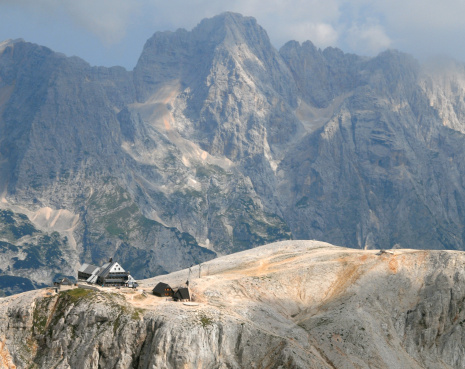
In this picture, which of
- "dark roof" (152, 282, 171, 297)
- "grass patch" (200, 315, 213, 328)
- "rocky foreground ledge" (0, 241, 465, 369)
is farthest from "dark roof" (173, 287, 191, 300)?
"grass patch" (200, 315, 213, 328)

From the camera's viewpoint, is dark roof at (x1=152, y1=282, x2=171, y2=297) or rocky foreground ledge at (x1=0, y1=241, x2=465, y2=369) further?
dark roof at (x1=152, y1=282, x2=171, y2=297)

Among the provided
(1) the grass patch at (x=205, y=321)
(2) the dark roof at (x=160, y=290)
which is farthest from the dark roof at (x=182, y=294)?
(1) the grass patch at (x=205, y=321)

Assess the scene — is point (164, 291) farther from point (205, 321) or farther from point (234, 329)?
point (234, 329)

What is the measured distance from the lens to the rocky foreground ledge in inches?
6378

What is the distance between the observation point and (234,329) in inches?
6550

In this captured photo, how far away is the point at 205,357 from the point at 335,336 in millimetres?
38075

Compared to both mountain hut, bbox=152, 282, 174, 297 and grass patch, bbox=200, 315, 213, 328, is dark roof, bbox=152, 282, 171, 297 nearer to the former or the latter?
mountain hut, bbox=152, 282, 174, 297

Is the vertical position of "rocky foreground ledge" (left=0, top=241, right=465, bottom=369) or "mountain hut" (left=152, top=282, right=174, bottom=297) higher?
"mountain hut" (left=152, top=282, right=174, bottom=297)

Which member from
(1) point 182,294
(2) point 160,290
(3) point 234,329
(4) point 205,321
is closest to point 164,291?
(2) point 160,290

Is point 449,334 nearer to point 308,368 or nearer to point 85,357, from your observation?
point 308,368

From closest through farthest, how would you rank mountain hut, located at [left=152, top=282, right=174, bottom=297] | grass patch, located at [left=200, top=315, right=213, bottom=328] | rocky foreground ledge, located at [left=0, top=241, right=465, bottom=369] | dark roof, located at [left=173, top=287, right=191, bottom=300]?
rocky foreground ledge, located at [left=0, top=241, right=465, bottom=369] < grass patch, located at [left=200, top=315, right=213, bottom=328] < dark roof, located at [left=173, top=287, right=191, bottom=300] < mountain hut, located at [left=152, top=282, right=174, bottom=297]

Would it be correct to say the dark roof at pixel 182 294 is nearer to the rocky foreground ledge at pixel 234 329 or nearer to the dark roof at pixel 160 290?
the rocky foreground ledge at pixel 234 329

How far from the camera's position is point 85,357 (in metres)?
163

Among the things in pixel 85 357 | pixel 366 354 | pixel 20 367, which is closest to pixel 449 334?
pixel 366 354
